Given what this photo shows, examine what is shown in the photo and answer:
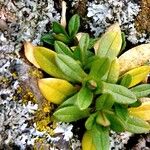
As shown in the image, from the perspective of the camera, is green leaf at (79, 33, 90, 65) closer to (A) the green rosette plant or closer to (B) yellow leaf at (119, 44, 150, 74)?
(A) the green rosette plant

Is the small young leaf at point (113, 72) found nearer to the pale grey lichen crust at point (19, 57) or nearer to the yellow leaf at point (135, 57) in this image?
the yellow leaf at point (135, 57)

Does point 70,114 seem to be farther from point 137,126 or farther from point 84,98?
point 137,126

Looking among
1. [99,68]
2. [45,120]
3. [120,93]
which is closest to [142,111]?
[120,93]

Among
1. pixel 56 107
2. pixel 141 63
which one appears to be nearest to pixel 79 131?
pixel 56 107

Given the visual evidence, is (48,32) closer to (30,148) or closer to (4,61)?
(4,61)

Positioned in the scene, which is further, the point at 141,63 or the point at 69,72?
the point at 141,63

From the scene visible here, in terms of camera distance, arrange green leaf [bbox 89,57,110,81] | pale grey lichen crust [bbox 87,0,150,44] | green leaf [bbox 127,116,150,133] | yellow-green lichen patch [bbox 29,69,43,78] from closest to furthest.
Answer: green leaf [bbox 89,57,110,81] → green leaf [bbox 127,116,150,133] → yellow-green lichen patch [bbox 29,69,43,78] → pale grey lichen crust [bbox 87,0,150,44]

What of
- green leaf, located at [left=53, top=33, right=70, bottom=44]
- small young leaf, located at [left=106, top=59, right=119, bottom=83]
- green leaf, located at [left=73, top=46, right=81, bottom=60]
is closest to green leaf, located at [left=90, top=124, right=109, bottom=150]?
small young leaf, located at [left=106, top=59, right=119, bottom=83]
